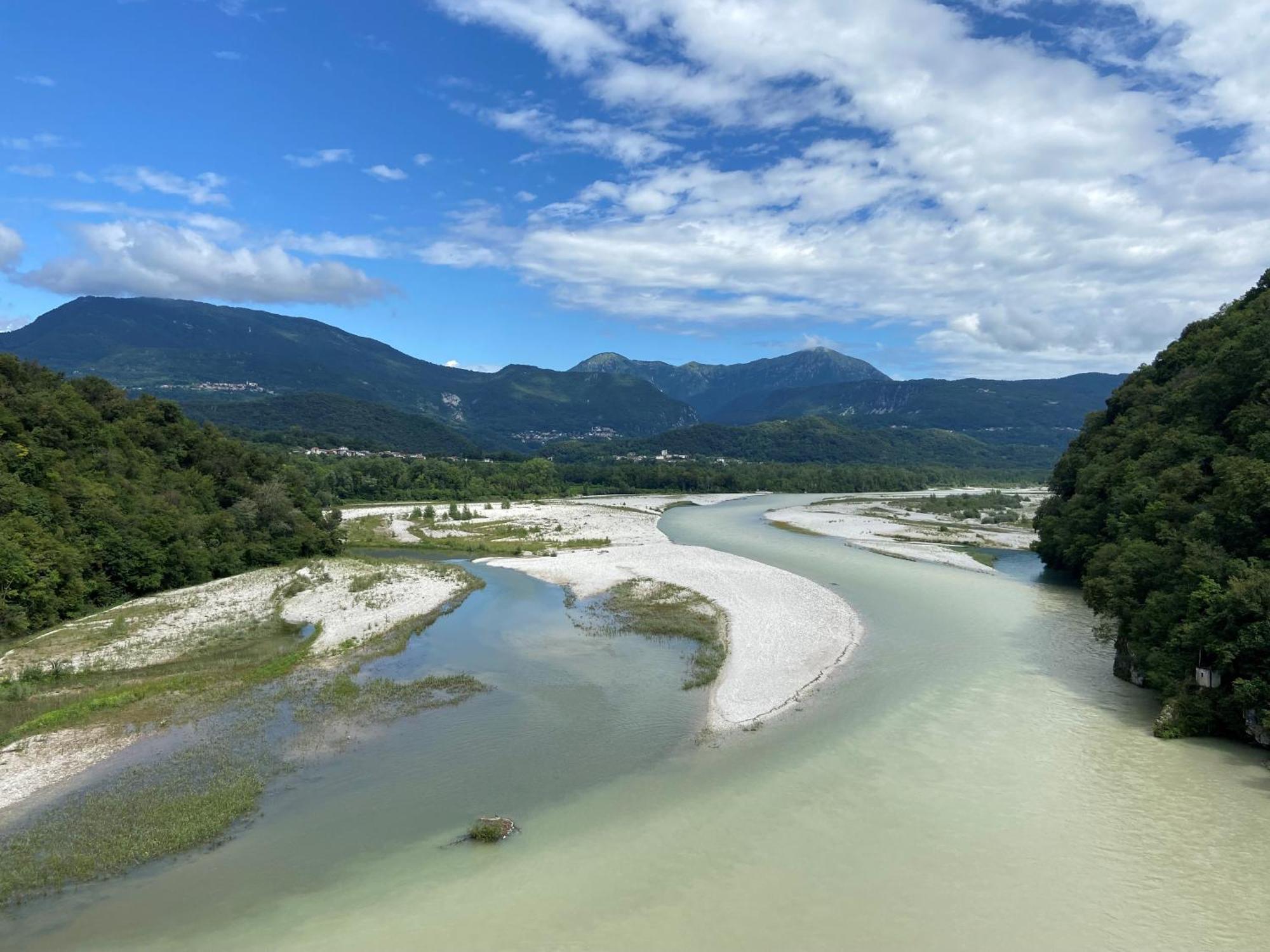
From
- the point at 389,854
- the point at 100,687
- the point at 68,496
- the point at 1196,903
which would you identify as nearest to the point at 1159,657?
the point at 1196,903

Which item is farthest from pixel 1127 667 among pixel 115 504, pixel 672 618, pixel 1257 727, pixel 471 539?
pixel 471 539

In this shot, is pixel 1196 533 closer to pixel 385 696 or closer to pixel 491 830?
pixel 491 830

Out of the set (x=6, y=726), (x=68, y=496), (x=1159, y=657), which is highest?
(x=68, y=496)

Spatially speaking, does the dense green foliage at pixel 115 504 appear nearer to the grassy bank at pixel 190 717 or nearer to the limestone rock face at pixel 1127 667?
the grassy bank at pixel 190 717

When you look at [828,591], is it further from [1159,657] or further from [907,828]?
[907,828]

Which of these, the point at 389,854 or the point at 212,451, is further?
the point at 212,451

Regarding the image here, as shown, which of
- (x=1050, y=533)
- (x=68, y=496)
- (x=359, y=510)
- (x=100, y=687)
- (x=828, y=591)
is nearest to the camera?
(x=100, y=687)

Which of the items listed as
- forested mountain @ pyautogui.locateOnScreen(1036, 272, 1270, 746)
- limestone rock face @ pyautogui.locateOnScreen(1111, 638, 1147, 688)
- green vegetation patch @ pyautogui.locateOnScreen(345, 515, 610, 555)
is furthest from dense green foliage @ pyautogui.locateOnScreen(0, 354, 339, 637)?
limestone rock face @ pyautogui.locateOnScreen(1111, 638, 1147, 688)
